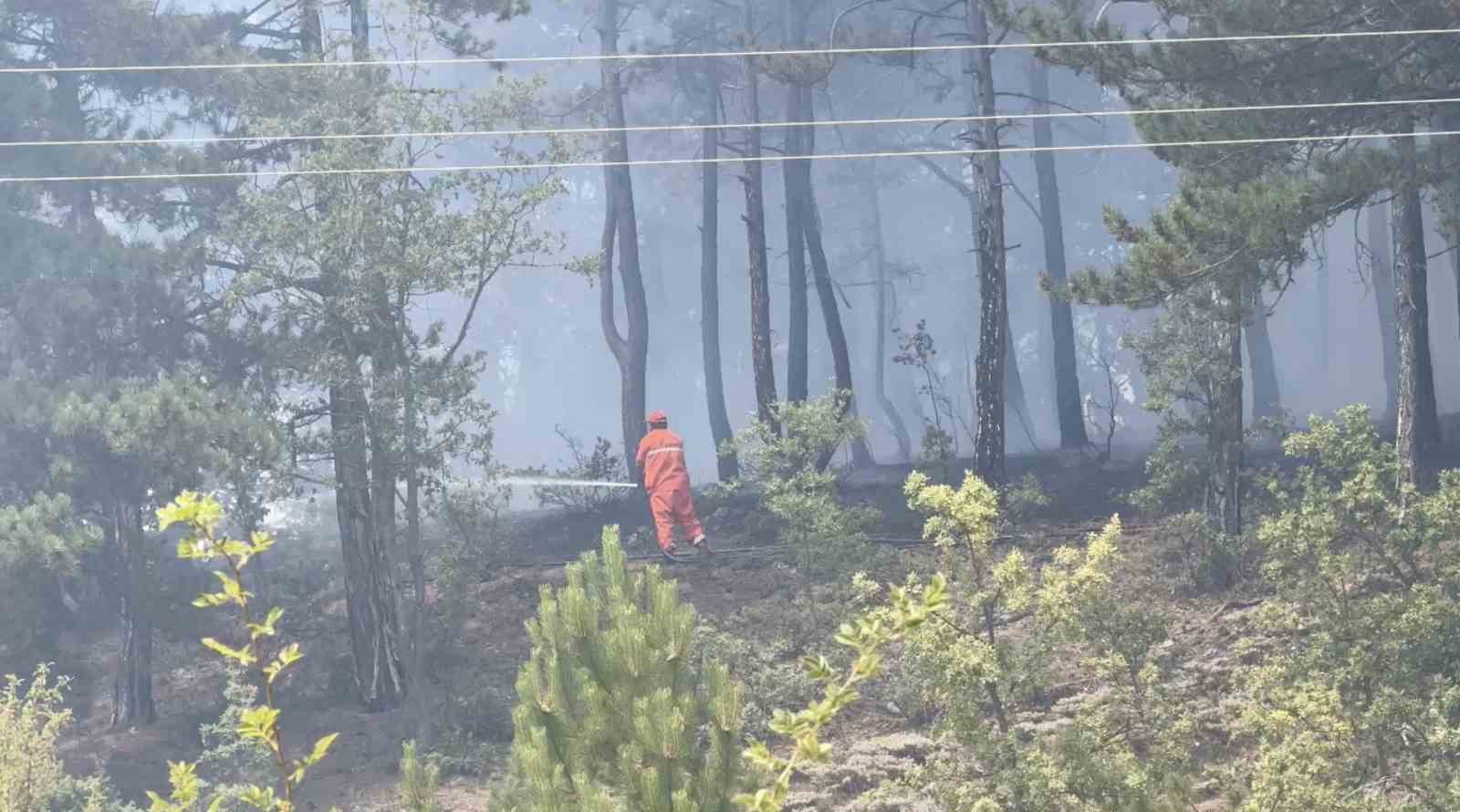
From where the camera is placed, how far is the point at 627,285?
2770 cm

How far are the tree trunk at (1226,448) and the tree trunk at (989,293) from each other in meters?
3.68

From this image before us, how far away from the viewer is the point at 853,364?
56594mm

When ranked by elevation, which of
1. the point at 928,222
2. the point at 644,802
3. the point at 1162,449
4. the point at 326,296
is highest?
the point at 928,222

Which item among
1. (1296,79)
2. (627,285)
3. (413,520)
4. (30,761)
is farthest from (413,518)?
(627,285)

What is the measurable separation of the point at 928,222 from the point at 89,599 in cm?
3965

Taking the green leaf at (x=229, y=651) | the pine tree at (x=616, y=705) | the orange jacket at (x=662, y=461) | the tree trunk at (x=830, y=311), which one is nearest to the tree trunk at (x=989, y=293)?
the tree trunk at (x=830, y=311)

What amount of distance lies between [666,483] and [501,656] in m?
2.75

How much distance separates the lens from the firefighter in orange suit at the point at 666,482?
57.5 feet

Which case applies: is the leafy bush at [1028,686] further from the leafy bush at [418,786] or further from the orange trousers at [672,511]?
the orange trousers at [672,511]

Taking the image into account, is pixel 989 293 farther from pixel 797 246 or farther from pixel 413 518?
pixel 797 246

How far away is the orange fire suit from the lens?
17.5 meters

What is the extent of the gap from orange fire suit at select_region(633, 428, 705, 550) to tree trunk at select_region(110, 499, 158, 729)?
606cm

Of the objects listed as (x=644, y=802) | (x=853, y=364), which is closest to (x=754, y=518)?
(x=644, y=802)

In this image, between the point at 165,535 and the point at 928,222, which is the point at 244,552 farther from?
the point at 928,222
